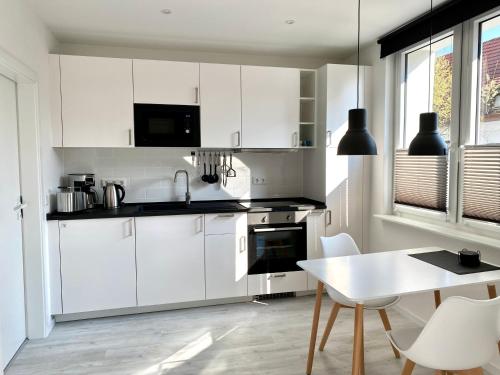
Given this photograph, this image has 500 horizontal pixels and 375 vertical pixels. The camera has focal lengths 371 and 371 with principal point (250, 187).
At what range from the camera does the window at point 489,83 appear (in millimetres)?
2492

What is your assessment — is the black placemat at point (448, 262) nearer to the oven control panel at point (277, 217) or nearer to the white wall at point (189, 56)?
the oven control panel at point (277, 217)

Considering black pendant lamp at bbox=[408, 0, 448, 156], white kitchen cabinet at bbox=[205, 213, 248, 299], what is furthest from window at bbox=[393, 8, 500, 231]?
white kitchen cabinet at bbox=[205, 213, 248, 299]

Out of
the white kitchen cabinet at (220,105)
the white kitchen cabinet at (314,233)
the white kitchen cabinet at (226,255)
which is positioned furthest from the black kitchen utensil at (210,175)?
the white kitchen cabinet at (314,233)

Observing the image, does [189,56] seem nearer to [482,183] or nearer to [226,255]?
[226,255]

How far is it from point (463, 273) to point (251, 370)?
1.46m

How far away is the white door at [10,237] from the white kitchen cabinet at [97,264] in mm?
363

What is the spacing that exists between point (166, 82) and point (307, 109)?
1521 mm

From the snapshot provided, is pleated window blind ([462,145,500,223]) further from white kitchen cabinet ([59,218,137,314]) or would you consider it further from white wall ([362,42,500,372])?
white kitchen cabinet ([59,218,137,314])

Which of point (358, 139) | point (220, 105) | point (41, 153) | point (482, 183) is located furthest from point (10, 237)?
point (482, 183)

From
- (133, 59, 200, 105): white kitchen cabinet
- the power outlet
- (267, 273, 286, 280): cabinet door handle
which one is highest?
(133, 59, 200, 105): white kitchen cabinet

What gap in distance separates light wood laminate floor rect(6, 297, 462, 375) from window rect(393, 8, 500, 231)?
3.72ft

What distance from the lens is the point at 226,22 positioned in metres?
3.06

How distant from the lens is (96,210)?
3352 millimetres

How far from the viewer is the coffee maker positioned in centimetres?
340
